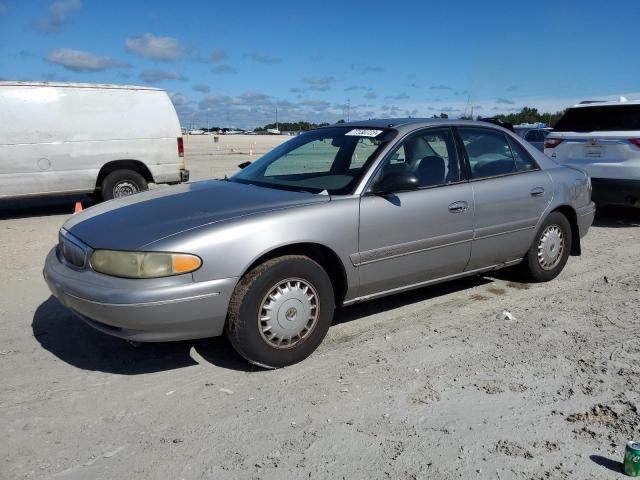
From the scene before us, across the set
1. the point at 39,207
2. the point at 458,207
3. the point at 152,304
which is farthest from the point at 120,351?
the point at 39,207

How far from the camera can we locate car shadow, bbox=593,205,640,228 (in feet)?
29.2

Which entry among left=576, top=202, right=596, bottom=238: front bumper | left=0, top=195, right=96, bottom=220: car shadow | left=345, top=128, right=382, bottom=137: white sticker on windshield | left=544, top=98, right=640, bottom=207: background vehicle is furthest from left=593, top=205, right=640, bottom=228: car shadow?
left=0, top=195, right=96, bottom=220: car shadow

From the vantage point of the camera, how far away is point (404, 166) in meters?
4.57

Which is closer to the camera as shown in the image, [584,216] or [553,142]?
[584,216]

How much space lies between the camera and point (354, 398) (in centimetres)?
340

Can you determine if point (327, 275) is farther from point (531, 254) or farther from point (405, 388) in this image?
point (531, 254)

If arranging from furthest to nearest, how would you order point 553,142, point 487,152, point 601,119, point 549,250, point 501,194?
1. point 553,142
2. point 601,119
3. point 549,250
4. point 487,152
5. point 501,194

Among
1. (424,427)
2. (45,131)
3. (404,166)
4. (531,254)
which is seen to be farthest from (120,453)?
(45,131)

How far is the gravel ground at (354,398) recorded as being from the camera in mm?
2775

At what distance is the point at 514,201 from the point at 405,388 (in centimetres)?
233

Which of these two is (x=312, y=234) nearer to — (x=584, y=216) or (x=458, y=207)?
(x=458, y=207)

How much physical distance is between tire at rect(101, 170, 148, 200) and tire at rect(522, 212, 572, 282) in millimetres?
6727

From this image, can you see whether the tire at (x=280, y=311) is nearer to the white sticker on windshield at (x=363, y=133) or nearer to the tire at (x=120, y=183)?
the white sticker on windshield at (x=363, y=133)

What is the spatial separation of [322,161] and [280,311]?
175 centimetres
